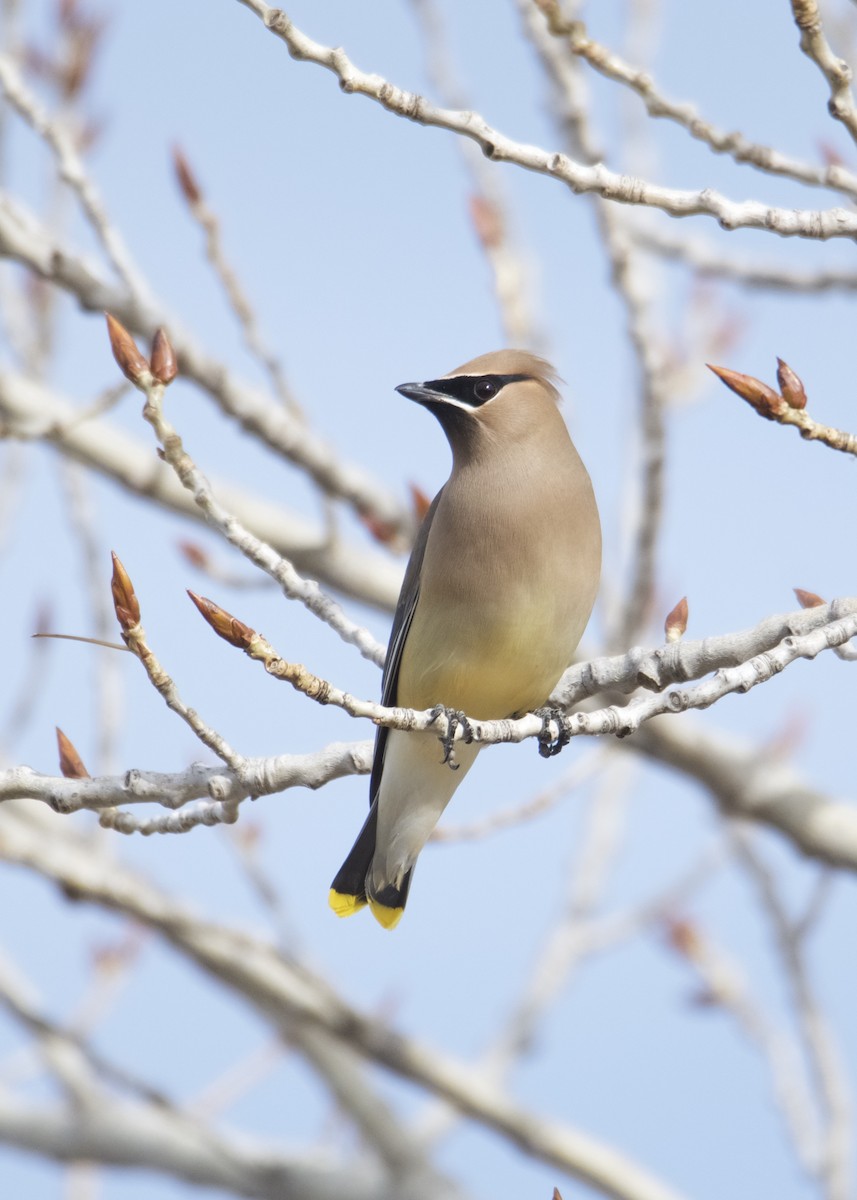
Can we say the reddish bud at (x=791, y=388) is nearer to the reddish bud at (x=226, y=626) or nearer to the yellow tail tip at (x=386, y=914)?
the reddish bud at (x=226, y=626)

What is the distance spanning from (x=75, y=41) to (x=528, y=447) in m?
3.42

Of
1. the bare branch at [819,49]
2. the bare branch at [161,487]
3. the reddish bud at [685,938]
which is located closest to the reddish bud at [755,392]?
the bare branch at [819,49]

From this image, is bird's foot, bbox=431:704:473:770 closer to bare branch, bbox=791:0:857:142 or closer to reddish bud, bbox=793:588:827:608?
reddish bud, bbox=793:588:827:608

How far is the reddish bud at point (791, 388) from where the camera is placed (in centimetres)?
321

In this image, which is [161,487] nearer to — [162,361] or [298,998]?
[298,998]

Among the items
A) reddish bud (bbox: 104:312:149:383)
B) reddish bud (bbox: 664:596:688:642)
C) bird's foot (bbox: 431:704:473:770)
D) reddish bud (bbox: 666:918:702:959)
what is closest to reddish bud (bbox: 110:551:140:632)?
reddish bud (bbox: 104:312:149:383)

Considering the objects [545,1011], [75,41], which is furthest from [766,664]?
[75,41]

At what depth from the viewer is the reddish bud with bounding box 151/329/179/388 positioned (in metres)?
3.30

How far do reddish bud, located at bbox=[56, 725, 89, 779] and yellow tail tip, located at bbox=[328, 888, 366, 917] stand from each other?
4.19 ft

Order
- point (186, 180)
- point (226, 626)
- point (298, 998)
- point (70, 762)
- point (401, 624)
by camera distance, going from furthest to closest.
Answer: point (298, 998), point (186, 180), point (401, 624), point (70, 762), point (226, 626)

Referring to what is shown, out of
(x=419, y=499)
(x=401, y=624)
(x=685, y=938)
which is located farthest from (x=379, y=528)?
(x=685, y=938)

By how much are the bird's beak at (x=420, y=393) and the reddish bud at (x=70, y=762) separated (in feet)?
4.72

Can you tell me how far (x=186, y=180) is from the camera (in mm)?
5242

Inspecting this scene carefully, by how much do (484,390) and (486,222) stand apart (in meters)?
2.09
